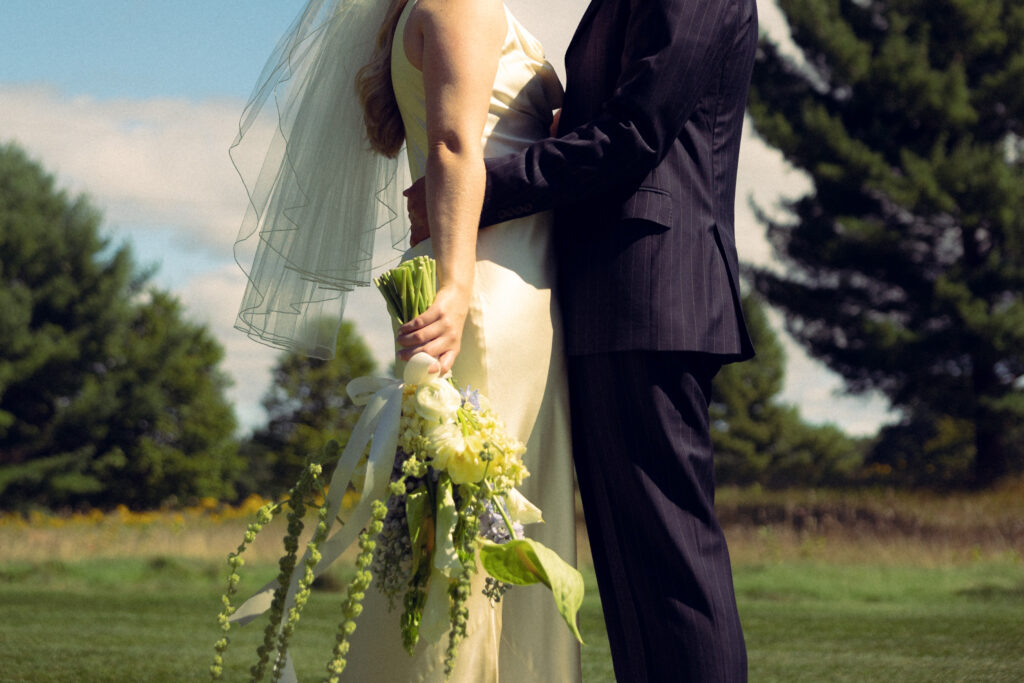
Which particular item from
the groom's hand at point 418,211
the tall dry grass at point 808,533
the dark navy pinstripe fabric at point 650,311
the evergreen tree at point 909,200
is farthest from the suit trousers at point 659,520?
the evergreen tree at point 909,200

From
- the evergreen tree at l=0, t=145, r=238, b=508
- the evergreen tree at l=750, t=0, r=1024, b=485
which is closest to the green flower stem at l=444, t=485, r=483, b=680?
the evergreen tree at l=750, t=0, r=1024, b=485

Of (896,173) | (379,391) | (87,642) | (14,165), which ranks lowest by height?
(87,642)

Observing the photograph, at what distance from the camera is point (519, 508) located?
1.94 metres

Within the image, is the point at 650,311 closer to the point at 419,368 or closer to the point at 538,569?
the point at 419,368

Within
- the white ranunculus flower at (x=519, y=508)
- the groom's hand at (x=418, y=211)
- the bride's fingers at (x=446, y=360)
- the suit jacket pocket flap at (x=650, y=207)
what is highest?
the groom's hand at (x=418, y=211)

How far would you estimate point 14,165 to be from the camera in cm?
3384

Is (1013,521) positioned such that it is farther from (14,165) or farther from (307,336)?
(14,165)

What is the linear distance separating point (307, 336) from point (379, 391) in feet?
3.09

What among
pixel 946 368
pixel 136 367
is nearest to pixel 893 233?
pixel 946 368

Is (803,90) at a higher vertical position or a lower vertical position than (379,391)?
higher

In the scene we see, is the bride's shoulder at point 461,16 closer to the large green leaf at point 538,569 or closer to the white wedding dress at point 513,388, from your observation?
the white wedding dress at point 513,388

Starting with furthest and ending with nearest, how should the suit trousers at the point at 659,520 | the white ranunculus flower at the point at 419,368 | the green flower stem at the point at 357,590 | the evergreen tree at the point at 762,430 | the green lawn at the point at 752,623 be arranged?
the evergreen tree at the point at 762,430 < the green lawn at the point at 752,623 < the suit trousers at the point at 659,520 < the white ranunculus flower at the point at 419,368 < the green flower stem at the point at 357,590

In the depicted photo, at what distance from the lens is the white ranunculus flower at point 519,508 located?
1.93 m

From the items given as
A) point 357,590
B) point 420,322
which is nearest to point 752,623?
point 420,322
